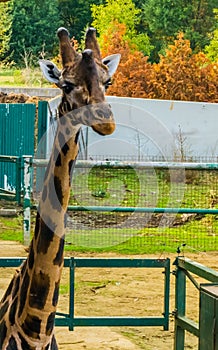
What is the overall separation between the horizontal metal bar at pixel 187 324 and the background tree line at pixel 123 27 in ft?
56.5

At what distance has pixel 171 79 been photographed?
21203mm

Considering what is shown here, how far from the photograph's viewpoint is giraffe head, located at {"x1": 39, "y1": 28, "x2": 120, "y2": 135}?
3160 mm

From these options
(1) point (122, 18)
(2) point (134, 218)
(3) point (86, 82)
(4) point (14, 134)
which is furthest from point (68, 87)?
(1) point (122, 18)

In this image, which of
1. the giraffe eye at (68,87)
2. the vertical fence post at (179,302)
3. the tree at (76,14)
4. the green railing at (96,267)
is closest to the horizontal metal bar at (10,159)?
the green railing at (96,267)

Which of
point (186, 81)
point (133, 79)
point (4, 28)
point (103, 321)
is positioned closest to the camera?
point (103, 321)

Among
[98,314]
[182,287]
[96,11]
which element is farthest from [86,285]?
[96,11]

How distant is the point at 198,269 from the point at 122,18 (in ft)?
108

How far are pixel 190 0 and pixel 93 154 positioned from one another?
80.4ft

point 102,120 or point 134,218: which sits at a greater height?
point 102,120

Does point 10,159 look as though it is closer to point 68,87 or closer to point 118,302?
point 118,302

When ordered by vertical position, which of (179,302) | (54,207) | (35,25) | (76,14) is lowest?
(179,302)

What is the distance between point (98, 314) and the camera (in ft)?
22.8

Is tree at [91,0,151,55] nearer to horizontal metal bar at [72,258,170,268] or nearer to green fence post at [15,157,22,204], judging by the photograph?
green fence post at [15,157,22,204]

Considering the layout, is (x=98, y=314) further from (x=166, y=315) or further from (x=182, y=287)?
(x=182, y=287)
